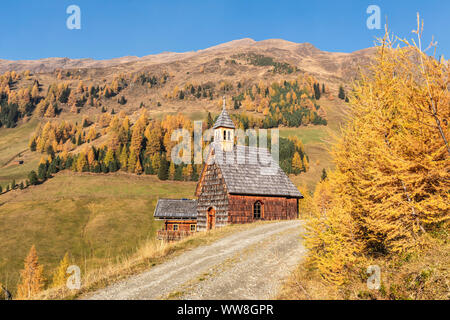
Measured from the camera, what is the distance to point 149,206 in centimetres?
7588

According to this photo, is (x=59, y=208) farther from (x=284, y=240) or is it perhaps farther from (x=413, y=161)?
(x=413, y=161)

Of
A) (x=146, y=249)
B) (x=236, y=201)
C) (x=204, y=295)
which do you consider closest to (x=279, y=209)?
(x=236, y=201)

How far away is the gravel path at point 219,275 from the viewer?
30.6ft

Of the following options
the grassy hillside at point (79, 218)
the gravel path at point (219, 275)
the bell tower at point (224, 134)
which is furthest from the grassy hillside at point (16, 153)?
the gravel path at point (219, 275)

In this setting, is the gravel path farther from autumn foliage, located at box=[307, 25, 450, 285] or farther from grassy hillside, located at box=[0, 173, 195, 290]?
grassy hillside, located at box=[0, 173, 195, 290]

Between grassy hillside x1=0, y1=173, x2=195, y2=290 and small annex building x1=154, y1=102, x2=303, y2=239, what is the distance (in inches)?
734

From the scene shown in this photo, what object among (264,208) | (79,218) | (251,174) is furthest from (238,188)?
(79,218)

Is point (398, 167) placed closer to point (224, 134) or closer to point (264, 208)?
point (264, 208)

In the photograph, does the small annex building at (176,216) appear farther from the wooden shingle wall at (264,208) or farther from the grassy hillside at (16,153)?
the grassy hillside at (16,153)

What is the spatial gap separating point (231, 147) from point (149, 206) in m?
45.8

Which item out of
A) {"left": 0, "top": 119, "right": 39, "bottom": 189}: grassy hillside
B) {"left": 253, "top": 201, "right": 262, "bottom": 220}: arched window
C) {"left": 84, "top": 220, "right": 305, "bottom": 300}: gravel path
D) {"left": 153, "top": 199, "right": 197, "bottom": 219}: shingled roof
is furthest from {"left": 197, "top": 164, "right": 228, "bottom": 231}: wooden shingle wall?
{"left": 0, "top": 119, "right": 39, "bottom": 189}: grassy hillside

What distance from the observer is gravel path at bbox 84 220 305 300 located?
934 centimetres

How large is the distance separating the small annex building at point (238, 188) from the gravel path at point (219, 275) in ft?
48.8
